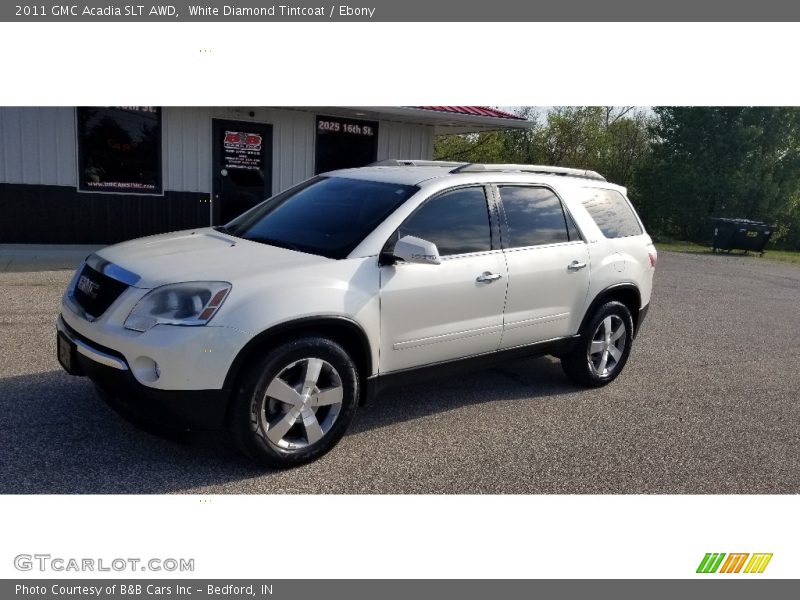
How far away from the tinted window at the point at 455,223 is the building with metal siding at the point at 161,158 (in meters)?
7.66

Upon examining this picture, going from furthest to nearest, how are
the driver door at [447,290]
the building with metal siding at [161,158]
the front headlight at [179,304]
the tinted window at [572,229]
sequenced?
1. the building with metal siding at [161,158]
2. the tinted window at [572,229]
3. the driver door at [447,290]
4. the front headlight at [179,304]

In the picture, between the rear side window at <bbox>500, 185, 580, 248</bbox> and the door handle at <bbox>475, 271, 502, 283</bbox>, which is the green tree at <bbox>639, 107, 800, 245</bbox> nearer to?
the rear side window at <bbox>500, 185, 580, 248</bbox>

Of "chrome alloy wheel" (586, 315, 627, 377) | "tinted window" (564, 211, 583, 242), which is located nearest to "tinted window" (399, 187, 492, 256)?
"tinted window" (564, 211, 583, 242)

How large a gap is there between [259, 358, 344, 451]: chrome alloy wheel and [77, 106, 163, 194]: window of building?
8.68 metres

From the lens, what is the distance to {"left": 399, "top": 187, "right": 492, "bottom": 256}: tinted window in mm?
4473

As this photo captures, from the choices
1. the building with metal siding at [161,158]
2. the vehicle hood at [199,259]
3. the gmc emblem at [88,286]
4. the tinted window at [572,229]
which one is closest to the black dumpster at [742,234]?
the building with metal siding at [161,158]

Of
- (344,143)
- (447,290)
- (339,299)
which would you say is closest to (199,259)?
(339,299)

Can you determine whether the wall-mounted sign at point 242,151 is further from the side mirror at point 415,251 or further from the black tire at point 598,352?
the side mirror at point 415,251

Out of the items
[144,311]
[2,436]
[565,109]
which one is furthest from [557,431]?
[565,109]

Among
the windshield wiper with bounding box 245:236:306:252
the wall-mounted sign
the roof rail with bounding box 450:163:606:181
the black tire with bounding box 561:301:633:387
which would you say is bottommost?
the black tire with bounding box 561:301:633:387

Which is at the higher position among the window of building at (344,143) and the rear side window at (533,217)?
the window of building at (344,143)

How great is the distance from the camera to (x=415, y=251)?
3.98m

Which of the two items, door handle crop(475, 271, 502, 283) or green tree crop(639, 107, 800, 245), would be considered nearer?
door handle crop(475, 271, 502, 283)

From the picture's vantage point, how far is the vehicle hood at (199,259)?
3709 mm
